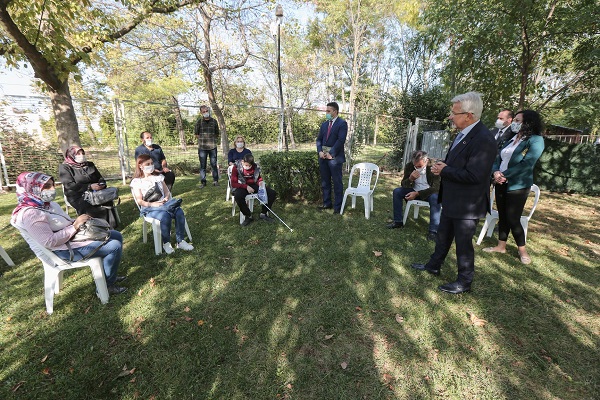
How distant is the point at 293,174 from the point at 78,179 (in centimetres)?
375

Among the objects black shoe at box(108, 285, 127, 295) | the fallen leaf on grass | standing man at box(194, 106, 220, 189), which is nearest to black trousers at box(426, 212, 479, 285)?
the fallen leaf on grass

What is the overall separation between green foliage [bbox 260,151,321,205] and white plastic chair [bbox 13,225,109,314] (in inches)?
141

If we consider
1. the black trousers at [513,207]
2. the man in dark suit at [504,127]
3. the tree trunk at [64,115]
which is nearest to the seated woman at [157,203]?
the tree trunk at [64,115]

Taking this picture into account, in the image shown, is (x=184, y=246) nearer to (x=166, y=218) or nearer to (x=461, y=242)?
(x=166, y=218)

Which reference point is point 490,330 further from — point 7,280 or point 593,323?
point 7,280

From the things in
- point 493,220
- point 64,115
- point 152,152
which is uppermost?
point 64,115

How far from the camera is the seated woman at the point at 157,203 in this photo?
3.85 m

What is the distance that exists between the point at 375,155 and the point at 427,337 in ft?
39.0

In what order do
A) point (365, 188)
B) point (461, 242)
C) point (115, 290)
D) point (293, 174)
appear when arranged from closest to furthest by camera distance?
point (461, 242), point (115, 290), point (365, 188), point (293, 174)

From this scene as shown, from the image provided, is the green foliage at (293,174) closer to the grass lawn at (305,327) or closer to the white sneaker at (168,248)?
the grass lawn at (305,327)

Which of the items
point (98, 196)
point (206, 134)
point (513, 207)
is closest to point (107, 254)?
point (98, 196)

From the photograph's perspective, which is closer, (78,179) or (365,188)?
(78,179)

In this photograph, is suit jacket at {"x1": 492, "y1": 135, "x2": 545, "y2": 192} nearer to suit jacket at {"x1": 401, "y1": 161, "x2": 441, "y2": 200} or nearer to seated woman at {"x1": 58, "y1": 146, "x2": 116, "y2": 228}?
suit jacket at {"x1": 401, "y1": 161, "x2": 441, "y2": 200}

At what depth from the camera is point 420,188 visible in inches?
185
